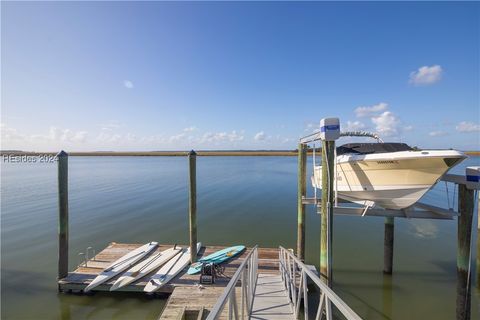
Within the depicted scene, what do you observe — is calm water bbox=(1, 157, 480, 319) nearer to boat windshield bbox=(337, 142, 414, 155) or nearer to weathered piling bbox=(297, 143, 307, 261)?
weathered piling bbox=(297, 143, 307, 261)

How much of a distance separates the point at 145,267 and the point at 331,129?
790 centimetres

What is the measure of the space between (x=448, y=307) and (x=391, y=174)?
5.27 m

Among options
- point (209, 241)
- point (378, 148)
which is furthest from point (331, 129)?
point (209, 241)

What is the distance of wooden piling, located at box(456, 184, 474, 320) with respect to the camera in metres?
5.87

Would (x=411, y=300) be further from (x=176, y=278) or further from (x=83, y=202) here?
(x=83, y=202)

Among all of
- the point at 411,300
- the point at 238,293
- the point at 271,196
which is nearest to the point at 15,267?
the point at 238,293

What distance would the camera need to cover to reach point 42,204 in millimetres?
19688

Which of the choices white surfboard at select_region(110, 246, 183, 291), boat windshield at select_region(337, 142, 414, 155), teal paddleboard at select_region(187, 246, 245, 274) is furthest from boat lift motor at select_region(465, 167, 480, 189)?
white surfboard at select_region(110, 246, 183, 291)

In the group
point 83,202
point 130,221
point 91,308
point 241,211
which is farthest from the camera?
point 83,202

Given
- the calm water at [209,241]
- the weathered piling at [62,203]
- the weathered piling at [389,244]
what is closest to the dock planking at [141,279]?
the calm water at [209,241]

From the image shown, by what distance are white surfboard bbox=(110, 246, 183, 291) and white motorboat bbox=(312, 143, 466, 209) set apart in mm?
7114

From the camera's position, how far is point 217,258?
9117mm

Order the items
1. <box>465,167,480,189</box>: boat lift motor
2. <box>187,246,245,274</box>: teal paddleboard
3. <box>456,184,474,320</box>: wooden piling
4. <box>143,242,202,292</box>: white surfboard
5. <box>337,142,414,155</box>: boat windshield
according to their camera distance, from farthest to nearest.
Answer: <box>187,246,245,274</box>: teal paddleboard, <box>337,142,414,155</box>: boat windshield, <box>143,242,202,292</box>: white surfboard, <box>456,184,474,320</box>: wooden piling, <box>465,167,480,189</box>: boat lift motor

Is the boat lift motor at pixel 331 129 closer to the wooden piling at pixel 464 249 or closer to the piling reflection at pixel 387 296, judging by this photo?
the wooden piling at pixel 464 249
